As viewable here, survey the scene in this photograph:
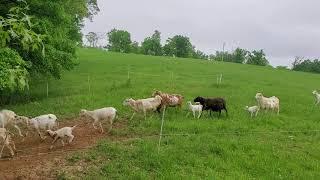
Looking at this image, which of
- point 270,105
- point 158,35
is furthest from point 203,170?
point 158,35

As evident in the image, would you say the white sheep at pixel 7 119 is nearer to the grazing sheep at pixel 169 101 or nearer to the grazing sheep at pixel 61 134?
the grazing sheep at pixel 61 134

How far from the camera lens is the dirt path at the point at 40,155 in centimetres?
1563

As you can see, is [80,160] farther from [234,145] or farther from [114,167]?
[234,145]

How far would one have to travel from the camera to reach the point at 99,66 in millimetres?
59875

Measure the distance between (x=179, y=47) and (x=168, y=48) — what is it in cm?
265

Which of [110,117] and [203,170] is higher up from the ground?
[110,117]

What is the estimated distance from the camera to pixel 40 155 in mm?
17203

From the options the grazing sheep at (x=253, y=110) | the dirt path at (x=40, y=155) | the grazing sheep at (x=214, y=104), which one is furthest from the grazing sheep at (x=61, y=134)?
the grazing sheep at (x=253, y=110)

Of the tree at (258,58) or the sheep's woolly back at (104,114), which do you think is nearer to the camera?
the sheep's woolly back at (104,114)

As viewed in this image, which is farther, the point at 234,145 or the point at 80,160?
the point at 234,145

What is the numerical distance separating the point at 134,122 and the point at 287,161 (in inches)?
266

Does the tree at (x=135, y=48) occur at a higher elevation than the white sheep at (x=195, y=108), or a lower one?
higher

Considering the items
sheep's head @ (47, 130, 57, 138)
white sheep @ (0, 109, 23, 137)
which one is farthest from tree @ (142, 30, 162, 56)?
sheep's head @ (47, 130, 57, 138)

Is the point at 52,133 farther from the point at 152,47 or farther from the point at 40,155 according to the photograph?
the point at 152,47
